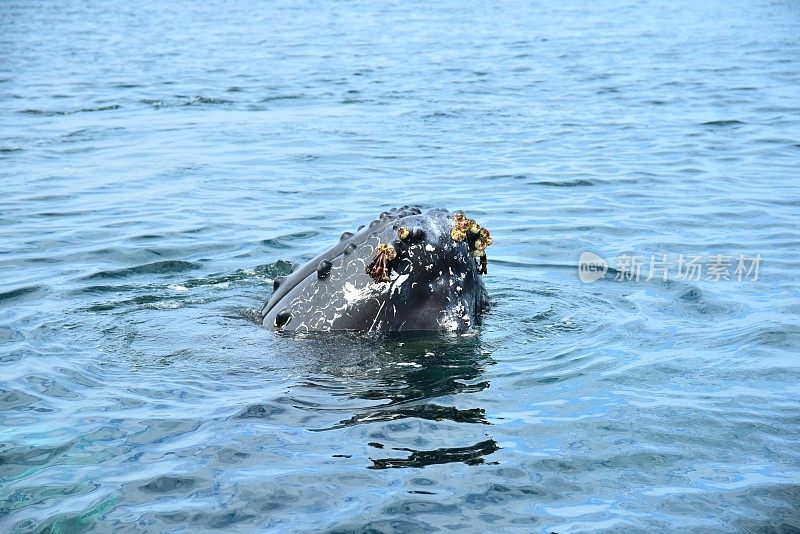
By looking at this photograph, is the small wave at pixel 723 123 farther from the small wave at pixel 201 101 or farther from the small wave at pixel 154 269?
the small wave at pixel 154 269

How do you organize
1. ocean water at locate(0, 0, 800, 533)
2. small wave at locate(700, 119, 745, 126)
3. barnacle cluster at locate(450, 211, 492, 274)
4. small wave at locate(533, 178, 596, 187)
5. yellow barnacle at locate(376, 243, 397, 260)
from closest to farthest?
1. ocean water at locate(0, 0, 800, 533)
2. yellow barnacle at locate(376, 243, 397, 260)
3. barnacle cluster at locate(450, 211, 492, 274)
4. small wave at locate(533, 178, 596, 187)
5. small wave at locate(700, 119, 745, 126)

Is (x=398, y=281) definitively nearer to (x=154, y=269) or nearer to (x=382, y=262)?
(x=382, y=262)

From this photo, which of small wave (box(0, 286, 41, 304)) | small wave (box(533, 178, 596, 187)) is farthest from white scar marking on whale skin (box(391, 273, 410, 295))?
small wave (box(533, 178, 596, 187))

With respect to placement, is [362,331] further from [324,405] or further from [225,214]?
[225,214]

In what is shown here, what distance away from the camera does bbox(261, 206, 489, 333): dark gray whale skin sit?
7.20 metres

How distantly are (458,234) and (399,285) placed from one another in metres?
Answer: 0.50

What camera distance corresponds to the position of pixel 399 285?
7.25m

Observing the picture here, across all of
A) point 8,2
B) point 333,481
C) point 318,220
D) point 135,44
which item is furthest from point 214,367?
point 8,2

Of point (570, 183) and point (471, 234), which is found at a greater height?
point (471, 234)

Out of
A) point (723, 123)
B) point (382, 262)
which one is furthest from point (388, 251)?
point (723, 123)

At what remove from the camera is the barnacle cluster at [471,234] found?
7180mm

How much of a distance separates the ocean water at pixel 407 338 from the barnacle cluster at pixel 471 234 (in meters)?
0.59

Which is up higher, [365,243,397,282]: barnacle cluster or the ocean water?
[365,243,397,282]: barnacle cluster

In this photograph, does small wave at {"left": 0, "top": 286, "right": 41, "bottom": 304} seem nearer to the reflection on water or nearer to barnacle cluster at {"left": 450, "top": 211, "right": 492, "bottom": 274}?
the reflection on water
